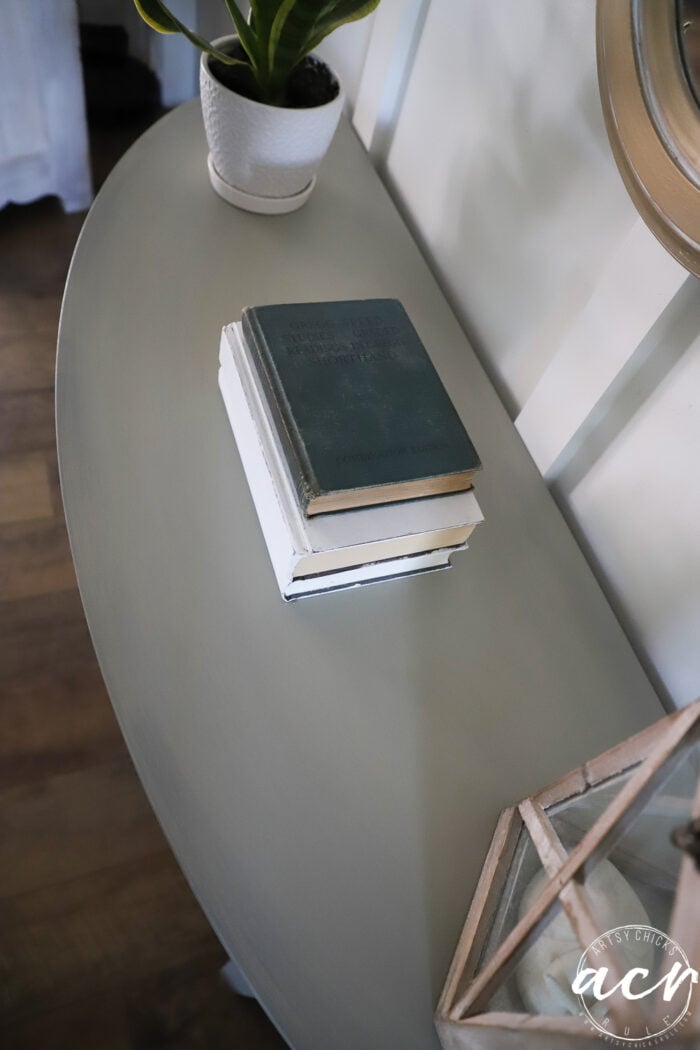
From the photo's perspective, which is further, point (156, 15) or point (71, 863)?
point (71, 863)

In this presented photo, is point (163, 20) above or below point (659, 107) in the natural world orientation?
below

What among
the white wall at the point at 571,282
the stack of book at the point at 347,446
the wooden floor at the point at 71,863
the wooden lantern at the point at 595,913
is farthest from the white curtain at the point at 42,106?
the wooden lantern at the point at 595,913

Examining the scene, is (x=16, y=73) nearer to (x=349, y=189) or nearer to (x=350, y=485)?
(x=349, y=189)

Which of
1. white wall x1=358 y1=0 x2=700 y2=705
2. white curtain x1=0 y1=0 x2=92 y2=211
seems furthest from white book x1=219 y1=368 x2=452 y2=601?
white curtain x1=0 y1=0 x2=92 y2=211

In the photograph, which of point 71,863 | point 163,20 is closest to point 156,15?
point 163,20

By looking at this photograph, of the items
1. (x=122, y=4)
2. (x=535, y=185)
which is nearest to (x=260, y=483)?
(x=535, y=185)

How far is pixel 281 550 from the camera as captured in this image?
0.50 metres

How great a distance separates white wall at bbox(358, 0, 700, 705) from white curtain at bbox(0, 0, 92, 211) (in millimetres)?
614

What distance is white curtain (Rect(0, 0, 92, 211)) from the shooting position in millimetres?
1057

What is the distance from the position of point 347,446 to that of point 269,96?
1.20 feet

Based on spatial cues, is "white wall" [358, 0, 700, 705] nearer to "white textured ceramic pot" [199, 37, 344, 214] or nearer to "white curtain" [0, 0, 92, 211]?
"white textured ceramic pot" [199, 37, 344, 214]

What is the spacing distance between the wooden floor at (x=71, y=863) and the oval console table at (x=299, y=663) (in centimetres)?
43

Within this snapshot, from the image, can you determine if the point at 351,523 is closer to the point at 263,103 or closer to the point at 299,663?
the point at 299,663
